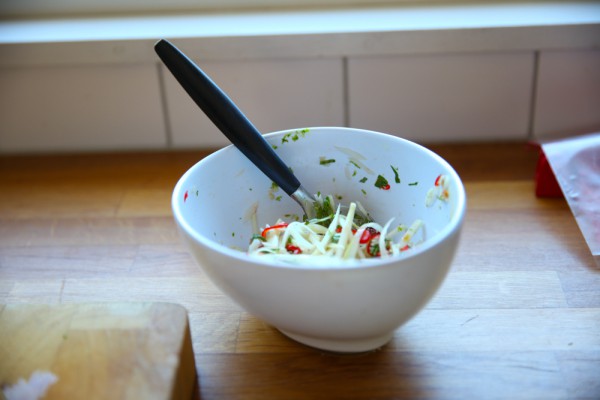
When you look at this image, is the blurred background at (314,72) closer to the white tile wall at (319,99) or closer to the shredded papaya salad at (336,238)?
the white tile wall at (319,99)

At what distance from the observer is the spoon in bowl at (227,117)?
748 millimetres

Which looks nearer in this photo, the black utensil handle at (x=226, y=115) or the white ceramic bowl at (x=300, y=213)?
the white ceramic bowl at (x=300, y=213)

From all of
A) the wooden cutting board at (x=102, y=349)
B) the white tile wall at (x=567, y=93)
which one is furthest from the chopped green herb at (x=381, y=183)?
the white tile wall at (x=567, y=93)

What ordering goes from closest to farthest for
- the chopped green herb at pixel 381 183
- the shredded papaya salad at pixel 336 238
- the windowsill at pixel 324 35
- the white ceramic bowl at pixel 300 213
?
the white ceramic bowl at pixel 300 213 → the shredded papaya salad at pixel 336 238 → the chopped green herb at pixel 381 183 → the windowsill at pixel 324 35

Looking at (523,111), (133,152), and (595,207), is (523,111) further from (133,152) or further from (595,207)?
(133,152)

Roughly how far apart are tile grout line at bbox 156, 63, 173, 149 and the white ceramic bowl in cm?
33

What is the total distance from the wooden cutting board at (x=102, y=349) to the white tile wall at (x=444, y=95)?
1.76 ft

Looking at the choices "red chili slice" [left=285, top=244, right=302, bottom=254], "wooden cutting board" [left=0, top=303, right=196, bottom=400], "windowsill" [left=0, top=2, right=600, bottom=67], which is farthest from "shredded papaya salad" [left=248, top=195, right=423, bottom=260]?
"windowsill" [left=0, top=2, right=600, bottom=67]

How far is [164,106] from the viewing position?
112 centimetres

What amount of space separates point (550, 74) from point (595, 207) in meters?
0.26

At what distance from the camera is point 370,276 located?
1.95ft

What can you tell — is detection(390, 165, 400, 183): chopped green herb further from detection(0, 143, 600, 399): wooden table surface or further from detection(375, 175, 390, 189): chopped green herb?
detection(0, 143, 600, 399): wooden table surface

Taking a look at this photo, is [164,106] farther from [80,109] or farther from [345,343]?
[345,343]

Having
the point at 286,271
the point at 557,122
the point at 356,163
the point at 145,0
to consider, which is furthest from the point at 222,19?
the point at 286,271
